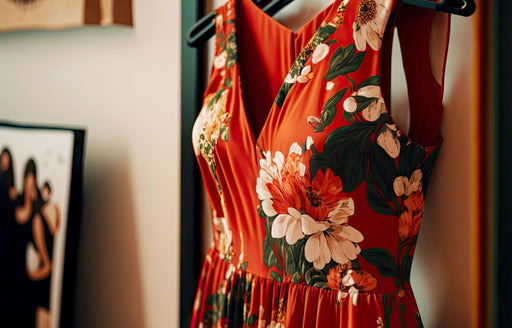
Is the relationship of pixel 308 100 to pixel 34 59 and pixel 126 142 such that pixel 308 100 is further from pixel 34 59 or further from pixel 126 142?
pixel 34 59

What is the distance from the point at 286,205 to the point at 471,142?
30cm

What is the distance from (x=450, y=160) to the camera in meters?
0.68

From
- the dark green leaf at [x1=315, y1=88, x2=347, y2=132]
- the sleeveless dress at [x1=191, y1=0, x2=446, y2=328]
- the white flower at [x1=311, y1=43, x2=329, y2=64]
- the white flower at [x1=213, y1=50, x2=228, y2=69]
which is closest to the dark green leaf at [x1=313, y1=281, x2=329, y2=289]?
the sleeveless dress at [x1=191, y1=0, x2=446, y2=328]

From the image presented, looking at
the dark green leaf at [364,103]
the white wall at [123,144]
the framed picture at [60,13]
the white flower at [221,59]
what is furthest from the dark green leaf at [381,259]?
the framed picture at [60,13]

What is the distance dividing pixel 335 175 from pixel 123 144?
30.1 inches

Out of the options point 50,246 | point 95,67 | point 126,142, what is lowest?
point 50,246

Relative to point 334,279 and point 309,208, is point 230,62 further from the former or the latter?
point 334,279

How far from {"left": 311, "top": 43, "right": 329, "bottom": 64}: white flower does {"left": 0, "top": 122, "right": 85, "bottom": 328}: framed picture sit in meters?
0.73

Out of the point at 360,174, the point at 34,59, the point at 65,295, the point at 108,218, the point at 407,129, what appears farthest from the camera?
the point at 34,59

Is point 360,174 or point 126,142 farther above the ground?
point 126,142

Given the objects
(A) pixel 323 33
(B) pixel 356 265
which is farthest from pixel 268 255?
(A) pixel 323 33

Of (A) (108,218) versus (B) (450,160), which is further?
(A) (108,218)

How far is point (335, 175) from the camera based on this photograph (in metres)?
0.61

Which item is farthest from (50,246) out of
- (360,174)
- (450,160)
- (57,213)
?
(450,160)
